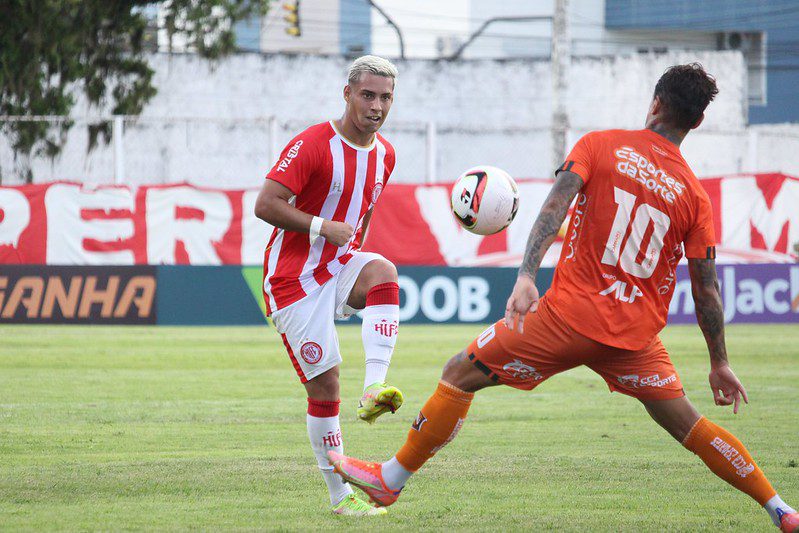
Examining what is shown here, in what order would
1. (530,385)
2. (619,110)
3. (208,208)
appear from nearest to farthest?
(530,385)
(208,208)
(619,110)

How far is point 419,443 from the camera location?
5.42 meters

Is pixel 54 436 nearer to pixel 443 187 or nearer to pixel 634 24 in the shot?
pixel 443 187

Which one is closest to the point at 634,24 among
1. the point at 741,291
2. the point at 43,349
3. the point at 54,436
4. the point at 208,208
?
the point at 741,291

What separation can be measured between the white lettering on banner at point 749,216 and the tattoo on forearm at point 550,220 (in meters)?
17.1

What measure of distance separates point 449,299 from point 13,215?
7.11 meters

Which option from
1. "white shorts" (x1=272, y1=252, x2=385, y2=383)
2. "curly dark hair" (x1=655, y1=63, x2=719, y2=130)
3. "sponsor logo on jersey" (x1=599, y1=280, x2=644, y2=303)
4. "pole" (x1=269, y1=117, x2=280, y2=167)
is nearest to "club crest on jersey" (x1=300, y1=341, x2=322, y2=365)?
"white shorts" (x1=272, y1=252, x2=385, y2=383)

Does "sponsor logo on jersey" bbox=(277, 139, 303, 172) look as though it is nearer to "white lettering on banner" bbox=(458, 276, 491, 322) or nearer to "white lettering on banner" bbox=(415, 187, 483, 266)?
"white lettering on banner" bbox=(458, 276, 491, 322)

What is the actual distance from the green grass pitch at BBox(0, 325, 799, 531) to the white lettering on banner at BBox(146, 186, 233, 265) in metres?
4.93

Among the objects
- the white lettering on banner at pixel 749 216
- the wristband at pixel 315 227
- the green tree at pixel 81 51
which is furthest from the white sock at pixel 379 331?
the white lettering on banner at pixel 749 216

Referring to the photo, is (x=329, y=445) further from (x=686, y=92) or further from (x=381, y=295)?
(x=686, y=92)

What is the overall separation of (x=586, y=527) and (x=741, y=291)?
50.3ft

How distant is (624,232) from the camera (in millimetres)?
5258

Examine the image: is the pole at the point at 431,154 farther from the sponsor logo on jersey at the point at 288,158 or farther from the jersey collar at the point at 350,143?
the sponsor logo on jersey at the point at 288,158

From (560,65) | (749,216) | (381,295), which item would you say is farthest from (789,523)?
(560,65)
